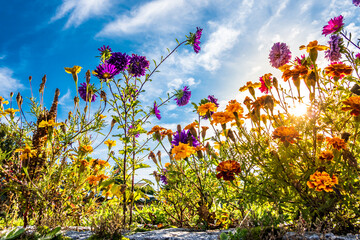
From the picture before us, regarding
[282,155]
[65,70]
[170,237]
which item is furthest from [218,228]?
[65,70]

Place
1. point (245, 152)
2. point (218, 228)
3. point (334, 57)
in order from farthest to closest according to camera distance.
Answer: point (334, 57) → point (218, 228) → point (245, 152)

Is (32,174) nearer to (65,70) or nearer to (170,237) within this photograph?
(65,70)

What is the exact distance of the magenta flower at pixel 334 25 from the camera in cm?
259

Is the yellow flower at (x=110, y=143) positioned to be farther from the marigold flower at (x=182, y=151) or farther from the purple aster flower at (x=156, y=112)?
the marigold flower at (x=182, y=151)

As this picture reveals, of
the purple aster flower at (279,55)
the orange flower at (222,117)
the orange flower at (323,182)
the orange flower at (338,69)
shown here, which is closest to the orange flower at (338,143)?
the orange flower at (323,182)

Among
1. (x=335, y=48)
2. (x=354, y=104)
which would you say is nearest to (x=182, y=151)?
(x=354, y=104)

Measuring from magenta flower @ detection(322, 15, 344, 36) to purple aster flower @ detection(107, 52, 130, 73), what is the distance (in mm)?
2322

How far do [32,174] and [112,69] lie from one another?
149 cm

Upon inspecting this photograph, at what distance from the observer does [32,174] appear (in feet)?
8.68

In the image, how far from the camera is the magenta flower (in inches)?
102

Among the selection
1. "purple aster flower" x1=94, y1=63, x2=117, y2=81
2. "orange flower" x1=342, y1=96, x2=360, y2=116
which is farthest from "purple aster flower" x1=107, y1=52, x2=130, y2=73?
"orange flower" x1=342, y1=96, x2=360, y2=116

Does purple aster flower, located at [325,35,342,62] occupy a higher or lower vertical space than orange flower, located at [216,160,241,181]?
higher

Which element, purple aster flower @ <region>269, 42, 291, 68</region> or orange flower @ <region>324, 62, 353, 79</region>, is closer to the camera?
orange flower @ <region>324, 62, 353, 79</region>

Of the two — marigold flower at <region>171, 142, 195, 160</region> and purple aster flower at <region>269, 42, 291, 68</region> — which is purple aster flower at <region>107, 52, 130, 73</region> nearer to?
marigold flower at <region>171, 142, 195, 160</region>
